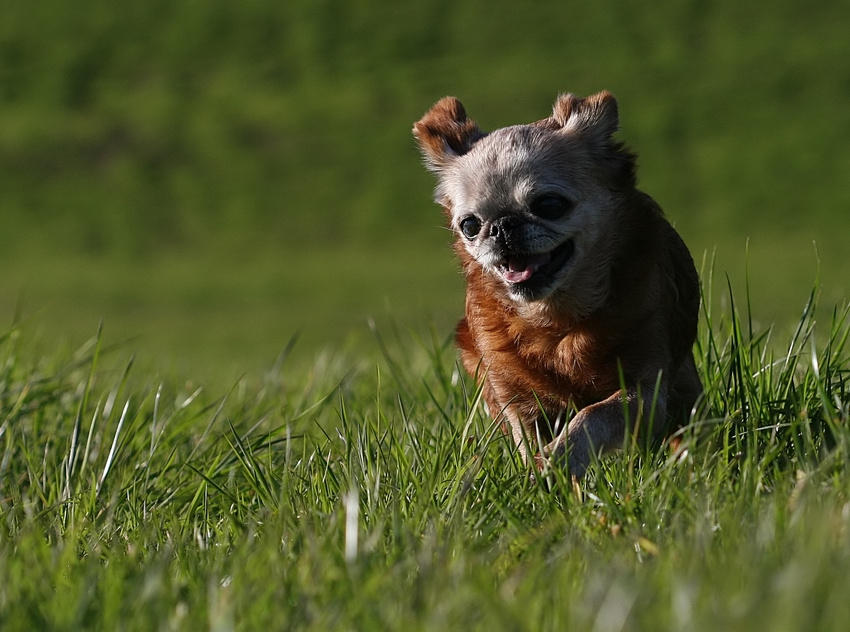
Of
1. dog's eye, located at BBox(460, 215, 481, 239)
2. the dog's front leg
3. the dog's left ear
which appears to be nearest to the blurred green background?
the dog's left ear

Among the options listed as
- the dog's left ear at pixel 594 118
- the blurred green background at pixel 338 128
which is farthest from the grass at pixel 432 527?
the blurred green background at pixel 338 128

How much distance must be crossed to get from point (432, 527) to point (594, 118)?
6.35 ft

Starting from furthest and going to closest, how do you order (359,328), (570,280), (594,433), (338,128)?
(338,128)
(359,328)
(570,280)
(594,433)

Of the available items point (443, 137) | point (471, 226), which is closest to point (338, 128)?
point (443, 137)

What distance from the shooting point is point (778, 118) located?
34.2 m

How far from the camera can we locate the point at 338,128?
117 feet

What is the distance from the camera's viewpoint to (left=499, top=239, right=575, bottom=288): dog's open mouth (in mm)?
3777

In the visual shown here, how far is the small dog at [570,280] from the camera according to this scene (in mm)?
3764

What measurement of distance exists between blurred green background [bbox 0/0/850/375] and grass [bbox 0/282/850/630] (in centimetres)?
2263

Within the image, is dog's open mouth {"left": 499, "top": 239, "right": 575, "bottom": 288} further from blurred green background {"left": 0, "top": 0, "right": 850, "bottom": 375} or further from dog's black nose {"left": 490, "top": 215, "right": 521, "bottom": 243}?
blurred green background {"left": 0, "top": 0, "right": 850, "bottom": 375}

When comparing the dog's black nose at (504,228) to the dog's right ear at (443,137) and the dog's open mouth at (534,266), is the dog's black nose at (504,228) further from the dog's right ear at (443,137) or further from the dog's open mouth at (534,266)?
the dog's right ear at (443,137)

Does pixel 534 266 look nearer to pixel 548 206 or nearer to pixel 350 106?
pixel 548 206

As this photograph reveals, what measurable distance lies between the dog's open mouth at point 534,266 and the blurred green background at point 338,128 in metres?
22.5

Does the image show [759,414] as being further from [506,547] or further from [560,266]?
[506,547]
